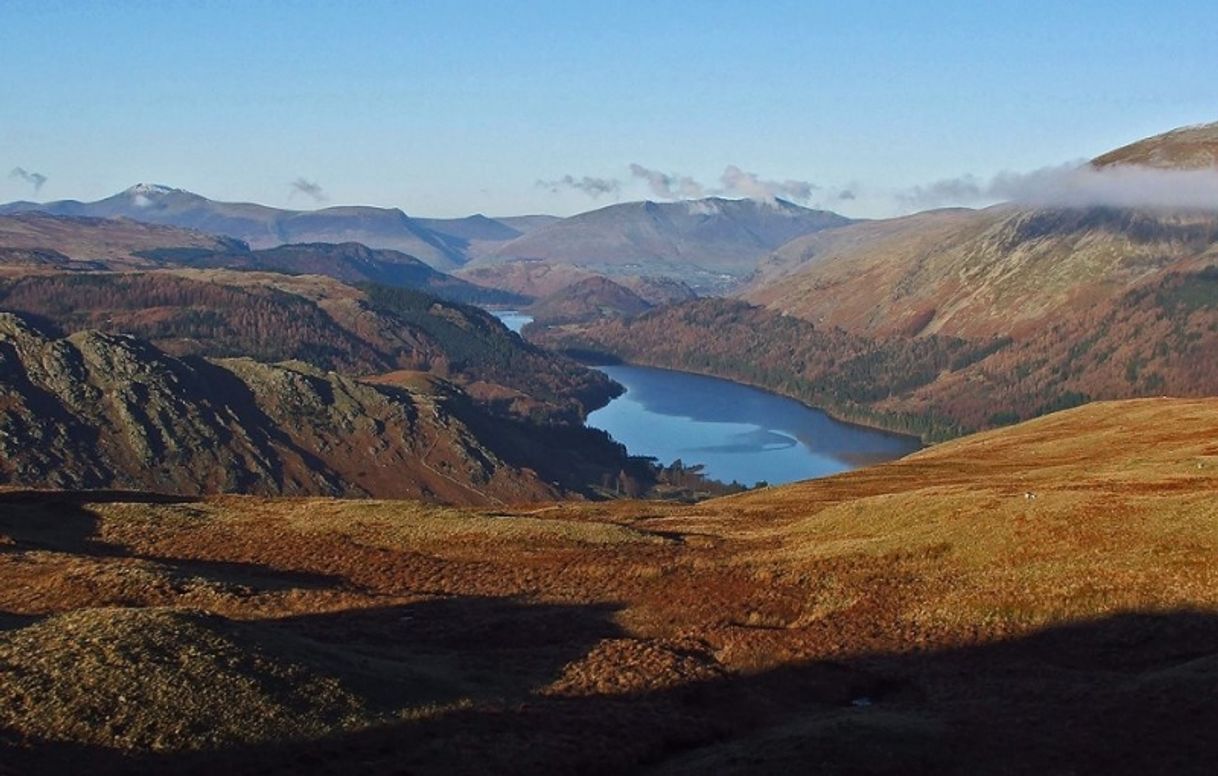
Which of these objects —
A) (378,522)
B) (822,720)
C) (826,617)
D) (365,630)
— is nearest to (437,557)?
(378,522)

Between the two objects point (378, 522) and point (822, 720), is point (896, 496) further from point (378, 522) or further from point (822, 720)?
point (822, 720)

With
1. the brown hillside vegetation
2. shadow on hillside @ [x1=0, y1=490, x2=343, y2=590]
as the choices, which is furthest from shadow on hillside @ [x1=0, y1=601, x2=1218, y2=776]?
shadow on hillside @ [x1=0, y1=490, x2=343, y2=590]

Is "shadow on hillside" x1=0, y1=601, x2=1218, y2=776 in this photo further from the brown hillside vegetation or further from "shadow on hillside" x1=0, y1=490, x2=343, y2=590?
"shadow on hillside" x1=0, y1=490, x2=343, y2=590

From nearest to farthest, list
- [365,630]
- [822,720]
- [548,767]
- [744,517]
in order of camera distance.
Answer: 1. [548,767]
2. [822,720]
3. [365,630]
4. [744,517]

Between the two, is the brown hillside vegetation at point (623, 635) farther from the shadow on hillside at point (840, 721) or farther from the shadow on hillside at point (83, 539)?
the shadow on hillside at point (83, 539)

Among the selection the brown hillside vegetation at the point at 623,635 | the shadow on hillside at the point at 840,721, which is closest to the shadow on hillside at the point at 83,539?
the brown hillside vegetation at the point at 623,635

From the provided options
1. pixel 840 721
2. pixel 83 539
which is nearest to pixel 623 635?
pixel 840 721

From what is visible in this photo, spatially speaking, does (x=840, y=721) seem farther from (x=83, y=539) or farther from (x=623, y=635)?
(x=83, y=539)
